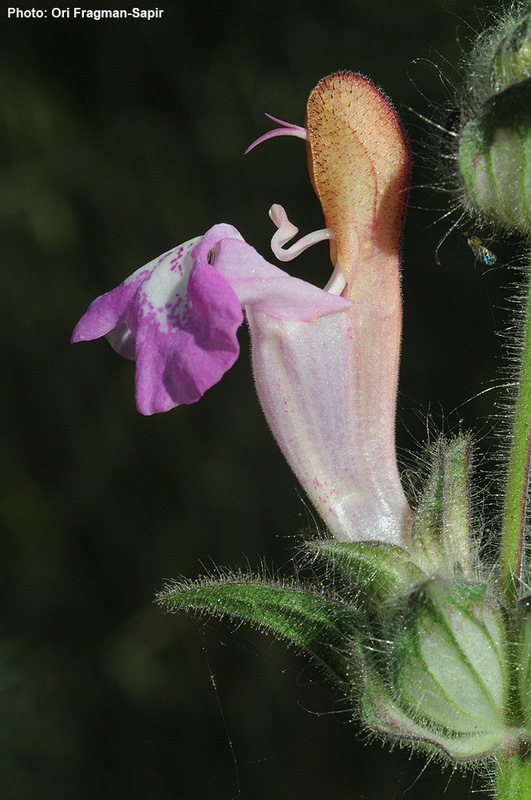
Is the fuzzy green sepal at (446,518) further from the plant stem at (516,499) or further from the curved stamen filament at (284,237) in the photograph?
the curved stamen filament at (284,237)

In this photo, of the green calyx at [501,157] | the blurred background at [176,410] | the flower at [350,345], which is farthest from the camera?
the blurred background at [176,410]

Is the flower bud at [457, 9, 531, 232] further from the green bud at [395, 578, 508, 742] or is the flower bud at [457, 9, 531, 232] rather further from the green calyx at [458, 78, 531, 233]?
the green bud at [395, 578, 508, 742]

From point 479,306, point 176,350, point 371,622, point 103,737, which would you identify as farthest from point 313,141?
point 103,737

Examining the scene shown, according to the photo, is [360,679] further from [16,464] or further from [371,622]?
[16,464]

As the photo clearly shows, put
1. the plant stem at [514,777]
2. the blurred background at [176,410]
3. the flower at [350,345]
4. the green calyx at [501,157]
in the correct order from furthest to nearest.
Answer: the blurred background at [176,410], the flower at [350,345], the plant stem at [514,777], the green calyx at [501,157]

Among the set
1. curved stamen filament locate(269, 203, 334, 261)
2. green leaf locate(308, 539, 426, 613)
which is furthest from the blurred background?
green leaf locate(308, 539, 426, 613)

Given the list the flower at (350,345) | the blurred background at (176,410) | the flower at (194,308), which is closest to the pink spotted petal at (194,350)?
the flower at (194,308)

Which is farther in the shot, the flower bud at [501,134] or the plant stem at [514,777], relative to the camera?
the plant stem at [514,777]

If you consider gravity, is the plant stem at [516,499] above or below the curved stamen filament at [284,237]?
below
